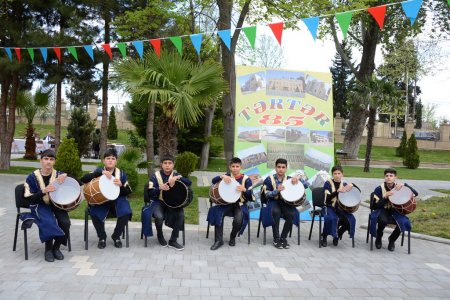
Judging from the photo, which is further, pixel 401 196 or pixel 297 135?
pixel 297 135

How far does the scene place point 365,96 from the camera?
70.3 feet

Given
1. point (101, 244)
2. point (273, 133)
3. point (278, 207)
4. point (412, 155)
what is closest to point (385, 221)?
point (278, 207)

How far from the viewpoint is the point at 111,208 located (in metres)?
5.98

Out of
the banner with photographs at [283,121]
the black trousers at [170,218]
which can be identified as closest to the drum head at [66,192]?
the black trousers at [170,218]

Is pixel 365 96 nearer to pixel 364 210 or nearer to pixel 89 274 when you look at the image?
pixel 364 210

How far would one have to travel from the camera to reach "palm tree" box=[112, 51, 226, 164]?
9148 mm

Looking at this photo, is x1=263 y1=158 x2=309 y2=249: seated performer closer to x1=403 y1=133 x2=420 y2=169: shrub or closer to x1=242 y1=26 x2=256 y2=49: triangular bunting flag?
x1=242 y1=26 x2=256 y2=49: triangular bunting flag

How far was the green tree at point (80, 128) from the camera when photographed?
71.7ft

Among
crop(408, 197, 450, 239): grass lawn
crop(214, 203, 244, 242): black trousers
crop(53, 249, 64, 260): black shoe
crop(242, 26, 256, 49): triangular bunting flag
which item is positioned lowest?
crop(408, 197, 450, 239): grass lawn

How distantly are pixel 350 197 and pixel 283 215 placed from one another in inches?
40.5

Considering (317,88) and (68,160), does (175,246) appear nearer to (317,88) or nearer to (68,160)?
(317,88)

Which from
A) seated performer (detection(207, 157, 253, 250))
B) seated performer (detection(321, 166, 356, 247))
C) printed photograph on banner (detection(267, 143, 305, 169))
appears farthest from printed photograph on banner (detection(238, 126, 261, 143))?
seated performer (detection(321, 166, 356, 247))

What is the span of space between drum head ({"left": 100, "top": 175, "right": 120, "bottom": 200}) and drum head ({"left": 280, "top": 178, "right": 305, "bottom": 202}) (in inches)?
92.5

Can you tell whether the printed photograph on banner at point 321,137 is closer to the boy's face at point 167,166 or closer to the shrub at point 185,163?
the boy's face at point 167,166
